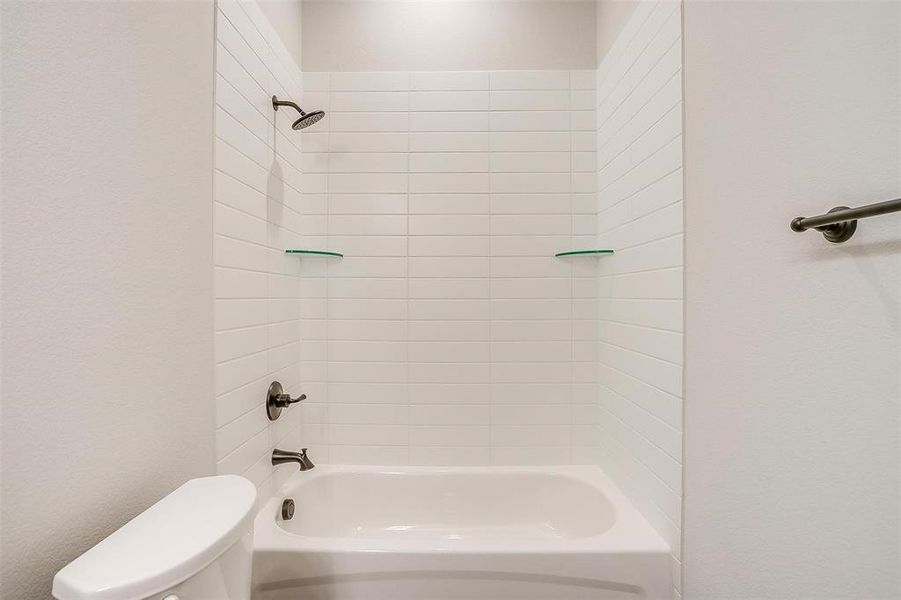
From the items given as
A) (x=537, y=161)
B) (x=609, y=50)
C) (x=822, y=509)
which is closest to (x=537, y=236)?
(x=537, y=161)

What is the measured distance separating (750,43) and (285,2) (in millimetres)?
1690

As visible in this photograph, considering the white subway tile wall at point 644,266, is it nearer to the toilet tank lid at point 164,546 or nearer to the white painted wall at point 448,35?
the white painted wall at point 448,35

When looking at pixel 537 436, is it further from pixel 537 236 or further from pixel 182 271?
pixel 182 271

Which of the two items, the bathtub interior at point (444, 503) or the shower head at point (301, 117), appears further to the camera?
the bathtub interior at point (444, 503)

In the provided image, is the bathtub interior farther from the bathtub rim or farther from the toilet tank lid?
the toilet tank lid

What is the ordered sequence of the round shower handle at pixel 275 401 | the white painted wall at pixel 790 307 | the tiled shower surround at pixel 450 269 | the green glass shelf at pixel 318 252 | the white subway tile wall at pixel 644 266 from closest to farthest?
the white painted wall at pixel 790 307 < the white subway tile wall at pixel 644 266 < the round shower handle at pixel 275 401 < the green glass shelf at pixel 318 252 < the tiled shower surround at pixel 450 269

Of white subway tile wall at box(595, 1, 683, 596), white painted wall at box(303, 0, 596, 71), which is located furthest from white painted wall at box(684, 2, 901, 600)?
white painted wall at box(303, 0, 596, 71)

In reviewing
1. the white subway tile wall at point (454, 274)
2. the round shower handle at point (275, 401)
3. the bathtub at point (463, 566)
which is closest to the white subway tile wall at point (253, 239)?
the round shower handle at point (275, 401)

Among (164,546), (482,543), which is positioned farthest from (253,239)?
(482,543)

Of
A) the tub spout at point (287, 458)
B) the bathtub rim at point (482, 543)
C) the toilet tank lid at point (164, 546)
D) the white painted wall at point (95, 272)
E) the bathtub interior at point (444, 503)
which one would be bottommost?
the bathtub interior at point (444, 503)

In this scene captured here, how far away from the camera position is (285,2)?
67.0 inches

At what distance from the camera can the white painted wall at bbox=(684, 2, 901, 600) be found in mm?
752

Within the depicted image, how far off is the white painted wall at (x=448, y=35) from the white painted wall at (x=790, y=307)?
2.80ft

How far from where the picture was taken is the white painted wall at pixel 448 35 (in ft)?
6.17
